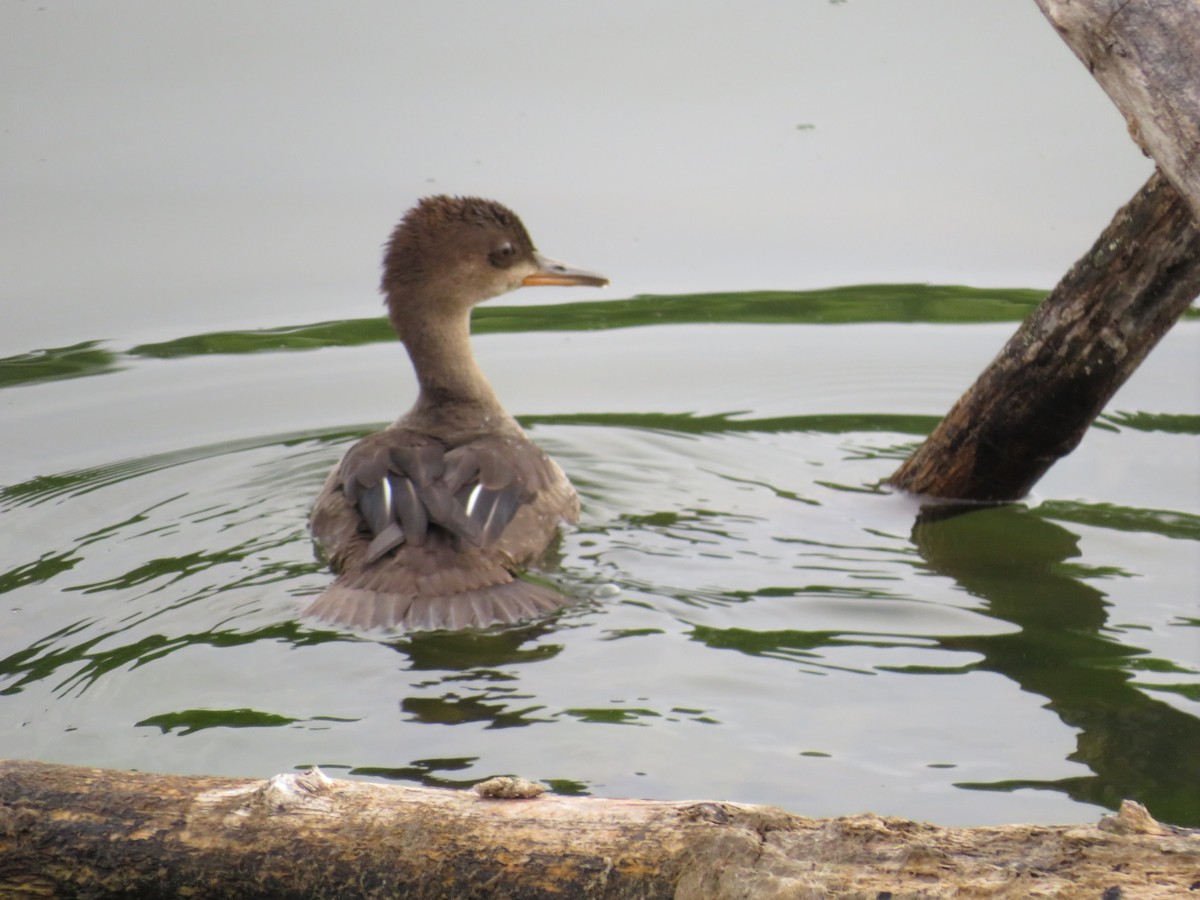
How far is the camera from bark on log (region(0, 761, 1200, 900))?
2531 mm

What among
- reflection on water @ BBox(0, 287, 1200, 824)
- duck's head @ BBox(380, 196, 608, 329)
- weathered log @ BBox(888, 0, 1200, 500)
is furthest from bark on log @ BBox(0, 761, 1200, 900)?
duck's head @ BBox(380, 196, 608, 329)

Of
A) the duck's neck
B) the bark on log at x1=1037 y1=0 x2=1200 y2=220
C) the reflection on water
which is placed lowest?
the reflection on water

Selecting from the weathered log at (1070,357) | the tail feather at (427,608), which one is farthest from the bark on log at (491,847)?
the weathered log at (1070,357)

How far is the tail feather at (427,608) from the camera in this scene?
16.0 ft

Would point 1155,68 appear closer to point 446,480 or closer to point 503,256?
point 446,480

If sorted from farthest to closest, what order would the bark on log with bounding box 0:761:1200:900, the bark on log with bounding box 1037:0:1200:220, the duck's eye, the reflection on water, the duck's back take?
1. the duck's eye
2. the duck's back
3. the reflection on water
4. the bark on log with bounding box 1037:0:1200:220
5. the bark on log with bounding box 0:761:1200:900

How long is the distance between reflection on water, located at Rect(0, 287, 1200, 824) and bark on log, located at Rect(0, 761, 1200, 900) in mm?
1053

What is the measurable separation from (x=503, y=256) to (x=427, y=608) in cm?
217

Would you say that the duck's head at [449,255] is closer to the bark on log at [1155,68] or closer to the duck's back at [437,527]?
the duck's back at [437,527]

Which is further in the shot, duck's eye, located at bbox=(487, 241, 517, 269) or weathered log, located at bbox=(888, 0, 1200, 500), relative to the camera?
duck's eye, located at bbox=(487, 241, 517, 269)

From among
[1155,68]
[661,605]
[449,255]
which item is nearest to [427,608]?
[661,605]

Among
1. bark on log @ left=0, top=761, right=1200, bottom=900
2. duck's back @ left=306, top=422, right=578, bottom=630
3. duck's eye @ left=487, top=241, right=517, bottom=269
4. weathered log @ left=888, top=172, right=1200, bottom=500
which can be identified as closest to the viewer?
bark on log @ left=0, top=761, right=1200, bottom=900

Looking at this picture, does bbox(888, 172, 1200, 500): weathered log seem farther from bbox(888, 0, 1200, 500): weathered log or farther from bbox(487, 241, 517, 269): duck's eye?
bbox(487, 241, 517, 269): duck's eye

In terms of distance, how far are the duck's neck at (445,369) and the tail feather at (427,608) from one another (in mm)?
1477
